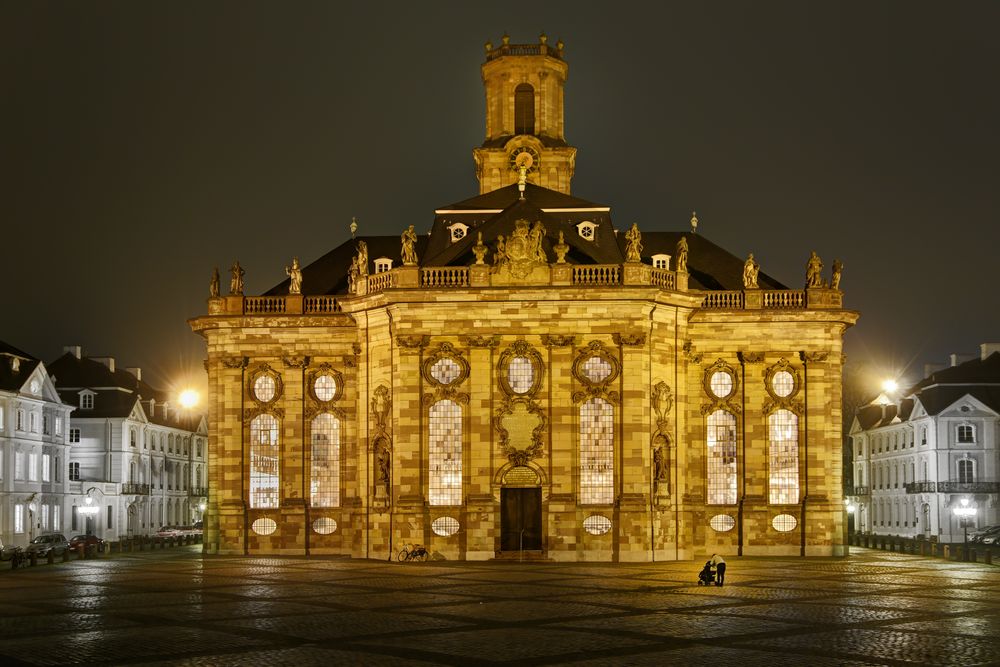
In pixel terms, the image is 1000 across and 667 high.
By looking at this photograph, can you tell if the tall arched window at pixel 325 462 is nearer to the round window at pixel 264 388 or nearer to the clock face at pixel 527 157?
the round window at pixel 264 388

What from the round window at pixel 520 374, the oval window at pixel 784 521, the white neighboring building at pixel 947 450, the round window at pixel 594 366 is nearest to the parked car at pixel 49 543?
the round window at pixel 520 374

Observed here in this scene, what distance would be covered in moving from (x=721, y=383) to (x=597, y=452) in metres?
10.6

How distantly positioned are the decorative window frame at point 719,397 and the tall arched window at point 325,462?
57.9ft

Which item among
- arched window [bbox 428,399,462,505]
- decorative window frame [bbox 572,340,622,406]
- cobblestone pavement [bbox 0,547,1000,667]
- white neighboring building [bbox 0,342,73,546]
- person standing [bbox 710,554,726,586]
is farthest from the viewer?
white neighboring building [bbox 0,342,73,546]

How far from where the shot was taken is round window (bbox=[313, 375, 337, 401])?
2881 inches

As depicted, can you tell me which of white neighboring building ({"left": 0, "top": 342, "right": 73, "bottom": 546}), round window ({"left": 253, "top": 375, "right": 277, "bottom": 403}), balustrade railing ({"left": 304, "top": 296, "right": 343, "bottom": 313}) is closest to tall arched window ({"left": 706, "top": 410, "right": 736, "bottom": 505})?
balustrade railing ({"left": 304, "top": 296, "right": 343, "bottom": 313})

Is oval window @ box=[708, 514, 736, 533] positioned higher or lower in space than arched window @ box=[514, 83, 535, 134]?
lower

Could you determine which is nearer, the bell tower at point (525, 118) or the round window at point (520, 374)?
the round window at point (520, 374)

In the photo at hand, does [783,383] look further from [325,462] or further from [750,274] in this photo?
[325,462]

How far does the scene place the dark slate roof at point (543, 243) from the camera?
70312 mm

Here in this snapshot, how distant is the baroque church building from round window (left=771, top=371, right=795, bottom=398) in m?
0.14

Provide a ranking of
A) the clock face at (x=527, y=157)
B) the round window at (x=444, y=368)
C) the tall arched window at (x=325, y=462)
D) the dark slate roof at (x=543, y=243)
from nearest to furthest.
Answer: the round window at (x=444, y=368) → the dark slate roof at (x=543, y=243) → the tall arched window at (x=325, y=462) → the clock face at (x=527, y=157)

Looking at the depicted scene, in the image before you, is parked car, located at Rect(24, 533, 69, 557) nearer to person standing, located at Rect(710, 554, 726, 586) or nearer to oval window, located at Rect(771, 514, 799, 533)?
oval window, located at Rect(771, 514, 799, 533)

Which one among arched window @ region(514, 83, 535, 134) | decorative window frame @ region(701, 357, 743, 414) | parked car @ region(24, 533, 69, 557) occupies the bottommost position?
parked car @ region(24, 533, 69, 557)
